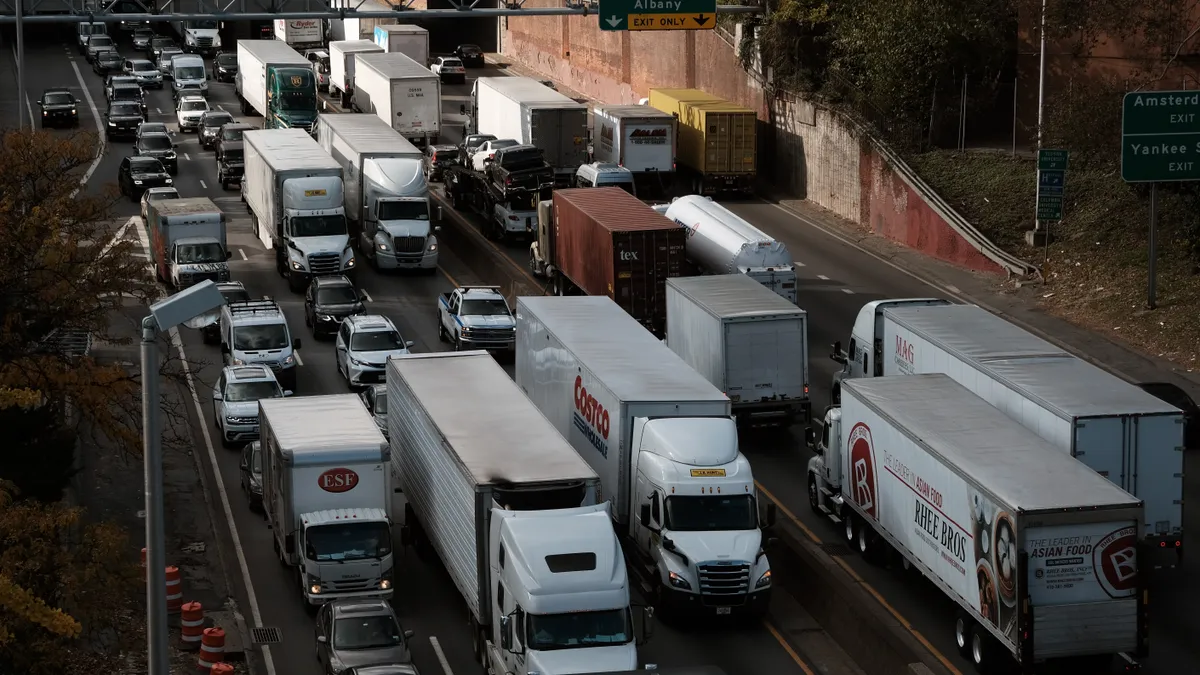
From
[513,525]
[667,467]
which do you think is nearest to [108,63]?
[667,467]

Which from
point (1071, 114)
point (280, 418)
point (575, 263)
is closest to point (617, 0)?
point (575, 263)

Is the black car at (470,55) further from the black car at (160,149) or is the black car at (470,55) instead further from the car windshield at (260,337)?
the car windshield at (260,337)

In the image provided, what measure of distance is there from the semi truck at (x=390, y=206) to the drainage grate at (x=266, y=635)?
24.1m

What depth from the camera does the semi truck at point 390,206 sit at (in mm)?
51469

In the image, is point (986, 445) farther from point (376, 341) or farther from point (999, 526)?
point (376, 341)

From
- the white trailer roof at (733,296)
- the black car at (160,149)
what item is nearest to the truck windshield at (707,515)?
the white trailer roof at (733,296)

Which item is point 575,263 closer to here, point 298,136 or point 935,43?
point 298,136

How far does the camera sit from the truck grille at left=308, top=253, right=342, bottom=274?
162 ft

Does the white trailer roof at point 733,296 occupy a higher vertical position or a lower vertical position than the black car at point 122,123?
lower

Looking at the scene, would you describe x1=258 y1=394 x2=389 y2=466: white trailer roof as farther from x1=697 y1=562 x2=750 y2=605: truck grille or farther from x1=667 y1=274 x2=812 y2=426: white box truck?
x1=667 y1=274 x2=812 y2=426: white box truck

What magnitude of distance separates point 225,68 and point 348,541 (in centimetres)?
6805

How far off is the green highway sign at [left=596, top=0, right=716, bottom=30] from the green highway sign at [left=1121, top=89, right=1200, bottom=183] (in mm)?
14121

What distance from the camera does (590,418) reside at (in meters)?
31.7

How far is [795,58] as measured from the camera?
65.6m
